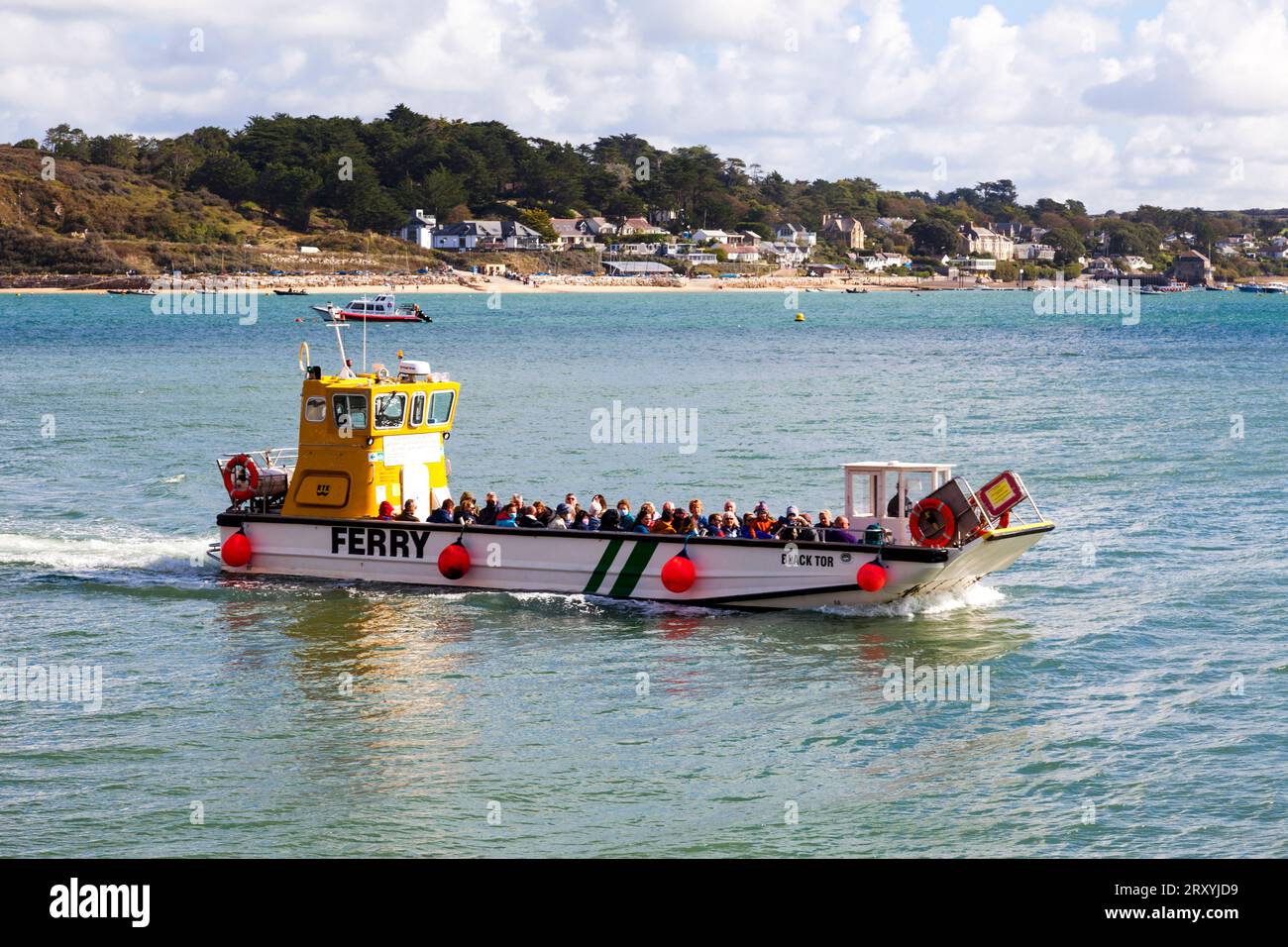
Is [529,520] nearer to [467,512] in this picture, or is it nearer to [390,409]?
[467,512]

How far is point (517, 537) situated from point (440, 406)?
3.70 m

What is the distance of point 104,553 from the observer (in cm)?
2931

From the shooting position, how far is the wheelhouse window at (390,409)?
1033 inches

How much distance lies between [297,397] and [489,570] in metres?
36.2

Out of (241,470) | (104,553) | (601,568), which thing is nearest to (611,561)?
(601,568)

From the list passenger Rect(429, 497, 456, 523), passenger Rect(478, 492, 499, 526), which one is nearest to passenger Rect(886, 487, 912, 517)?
passenger Rect(478, 492, 499, 526)

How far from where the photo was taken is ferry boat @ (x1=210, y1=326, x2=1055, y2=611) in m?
22.9

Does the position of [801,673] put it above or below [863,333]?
below

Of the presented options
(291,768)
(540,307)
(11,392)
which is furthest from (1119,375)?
(540,307)

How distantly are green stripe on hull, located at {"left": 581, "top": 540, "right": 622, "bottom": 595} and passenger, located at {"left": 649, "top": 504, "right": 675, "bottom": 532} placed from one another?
659mm

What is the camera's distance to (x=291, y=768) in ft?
56.1

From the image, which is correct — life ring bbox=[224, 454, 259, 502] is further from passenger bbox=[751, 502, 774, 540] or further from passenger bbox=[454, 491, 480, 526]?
passenger bbox=[751, 502, 774, 540]

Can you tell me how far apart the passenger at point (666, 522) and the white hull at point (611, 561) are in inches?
14.9
